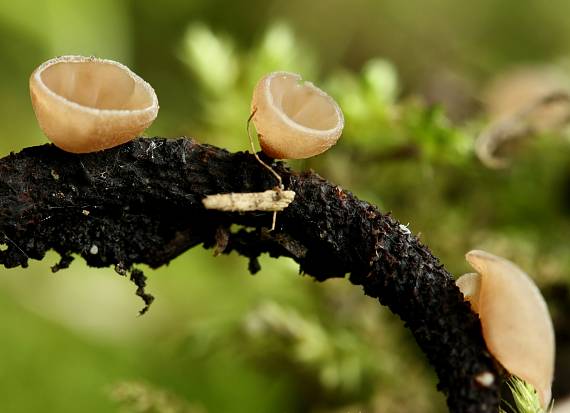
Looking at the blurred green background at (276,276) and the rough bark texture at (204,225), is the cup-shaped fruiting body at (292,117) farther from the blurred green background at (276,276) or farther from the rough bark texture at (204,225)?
the blurred green background at (276,276)

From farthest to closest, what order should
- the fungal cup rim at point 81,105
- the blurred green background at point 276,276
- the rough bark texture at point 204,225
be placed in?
the blurred green background at point 276,276
the rough bark texture at point 204,225
the fungal cup rim at point 81,105

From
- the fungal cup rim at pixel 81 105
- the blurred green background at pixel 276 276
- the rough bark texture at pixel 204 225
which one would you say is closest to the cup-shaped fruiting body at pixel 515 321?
the rough bark texture at pixel 204 225

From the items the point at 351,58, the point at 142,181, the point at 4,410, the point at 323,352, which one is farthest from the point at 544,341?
the point at 351,58

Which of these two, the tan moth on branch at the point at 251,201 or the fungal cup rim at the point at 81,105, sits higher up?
the fungal cup rim at the point at 81,105

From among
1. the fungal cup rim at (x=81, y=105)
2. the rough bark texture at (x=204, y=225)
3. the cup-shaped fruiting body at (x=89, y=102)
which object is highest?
the fungal cup rim at (x=81, y=105)

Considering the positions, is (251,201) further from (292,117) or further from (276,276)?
(276,276)

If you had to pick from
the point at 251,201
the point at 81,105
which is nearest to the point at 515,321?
the point at 251,201

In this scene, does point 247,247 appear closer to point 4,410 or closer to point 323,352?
point 323,352
